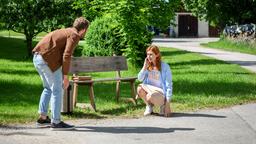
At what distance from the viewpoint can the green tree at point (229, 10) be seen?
49.8 m

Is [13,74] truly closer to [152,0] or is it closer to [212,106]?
[152,0]

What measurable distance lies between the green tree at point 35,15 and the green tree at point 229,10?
1739 cm

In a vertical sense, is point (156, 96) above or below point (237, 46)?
above

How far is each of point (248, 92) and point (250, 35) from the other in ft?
90.5

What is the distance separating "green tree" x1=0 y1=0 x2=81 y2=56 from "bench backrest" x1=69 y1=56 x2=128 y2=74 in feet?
67.0

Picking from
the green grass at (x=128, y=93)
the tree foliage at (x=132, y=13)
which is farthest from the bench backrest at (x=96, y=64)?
the tree foliage at (x=132, y=13)

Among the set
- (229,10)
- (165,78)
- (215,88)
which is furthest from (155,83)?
(229,10)

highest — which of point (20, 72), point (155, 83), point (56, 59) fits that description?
point (56, 59)

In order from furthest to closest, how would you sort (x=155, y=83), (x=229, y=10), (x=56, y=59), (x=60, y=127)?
(x=229, y=10) → (x=155, y=83) → (x=60, y=127) → (x=56, y=59)

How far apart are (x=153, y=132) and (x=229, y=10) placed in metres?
42.3

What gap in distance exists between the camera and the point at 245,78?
59.7ft

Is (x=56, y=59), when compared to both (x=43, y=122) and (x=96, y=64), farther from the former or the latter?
(x=96, y=64)

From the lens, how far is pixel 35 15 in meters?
34.7

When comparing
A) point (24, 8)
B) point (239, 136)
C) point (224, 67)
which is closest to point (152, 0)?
point (224, 67)
